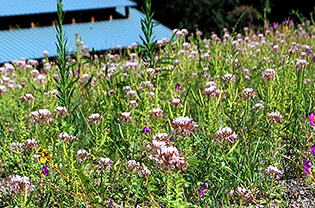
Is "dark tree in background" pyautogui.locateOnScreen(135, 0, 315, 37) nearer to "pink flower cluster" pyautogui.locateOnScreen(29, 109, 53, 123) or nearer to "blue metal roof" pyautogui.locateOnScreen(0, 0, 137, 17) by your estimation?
"blue metal roof" pyautogui.locateOnScreen(0, 0, 137, 17)

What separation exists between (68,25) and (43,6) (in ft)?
5.46

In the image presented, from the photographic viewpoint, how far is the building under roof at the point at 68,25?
2045 cm

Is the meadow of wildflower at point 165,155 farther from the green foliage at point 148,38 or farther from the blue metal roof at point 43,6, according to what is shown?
the blue metal roof at point 43,6

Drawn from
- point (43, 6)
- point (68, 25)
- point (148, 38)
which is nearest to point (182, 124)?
point (148, 38)

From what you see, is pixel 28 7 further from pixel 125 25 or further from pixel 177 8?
pixel 177 8

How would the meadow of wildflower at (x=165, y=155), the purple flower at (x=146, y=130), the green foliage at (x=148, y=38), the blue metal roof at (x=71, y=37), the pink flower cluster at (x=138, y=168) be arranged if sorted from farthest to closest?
1. the blue metal roof at (x=71, y=37)
2. the green foliage at (x=148, y=38)
3. the purple flower at (x=146, y=130)
4. the meadow of wildflower at (x=165, y=155)
5. the pink flower cluster at (x=138, y=168)

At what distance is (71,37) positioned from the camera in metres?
21.2

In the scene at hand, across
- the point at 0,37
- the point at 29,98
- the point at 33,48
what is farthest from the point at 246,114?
the point at 0,37

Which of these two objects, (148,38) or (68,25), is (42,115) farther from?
(68,25)

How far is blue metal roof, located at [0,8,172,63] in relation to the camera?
62.5 ft

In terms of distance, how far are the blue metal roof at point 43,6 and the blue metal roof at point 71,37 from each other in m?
0.98

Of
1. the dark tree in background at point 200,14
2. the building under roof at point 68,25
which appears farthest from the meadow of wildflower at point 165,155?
the dark tree in background at point 200,14

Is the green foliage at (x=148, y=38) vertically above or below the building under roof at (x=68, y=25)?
above

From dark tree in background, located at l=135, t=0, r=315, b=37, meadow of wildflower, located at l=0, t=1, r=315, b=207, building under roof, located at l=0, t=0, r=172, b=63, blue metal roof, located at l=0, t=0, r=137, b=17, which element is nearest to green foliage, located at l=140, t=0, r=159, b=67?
meadow of wildflower, located at l=0, t=1, r=315, b=207
